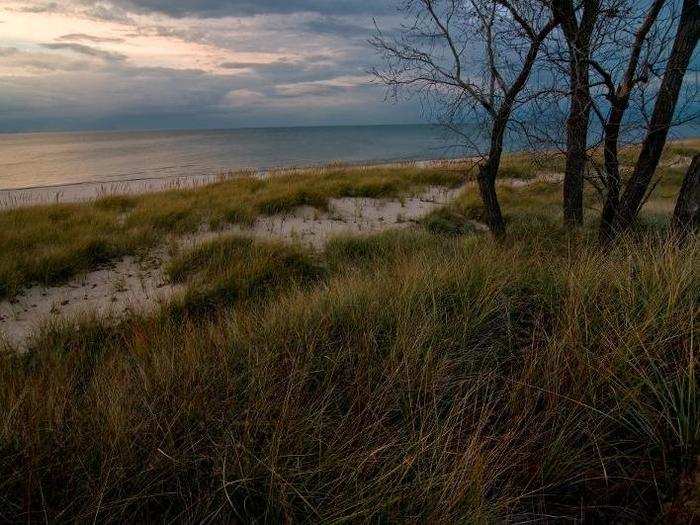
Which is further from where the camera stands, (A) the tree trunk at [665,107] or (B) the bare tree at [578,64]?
(B) the bare tree at [578,64]

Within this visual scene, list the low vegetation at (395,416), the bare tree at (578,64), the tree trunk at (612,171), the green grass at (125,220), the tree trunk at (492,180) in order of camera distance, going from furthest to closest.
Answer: the tree trunk at (492,180) < the green grass at (125,220) < the tree trunk at (612,171) < the bare tree at (578,64) < the low vegetation at (395,416)

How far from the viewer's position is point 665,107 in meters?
5.04

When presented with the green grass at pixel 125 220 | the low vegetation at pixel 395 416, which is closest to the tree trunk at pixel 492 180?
the low vegetation at pixel 395 416

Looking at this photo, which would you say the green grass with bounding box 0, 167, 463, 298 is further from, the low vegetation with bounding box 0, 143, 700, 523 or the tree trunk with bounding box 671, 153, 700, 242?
the tree trunk with bounding box 671, 153, 700, 242

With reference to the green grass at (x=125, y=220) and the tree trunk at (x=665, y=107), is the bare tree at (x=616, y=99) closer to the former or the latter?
the tree trunk at (x=665, y=107)

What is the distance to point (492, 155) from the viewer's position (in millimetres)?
6496

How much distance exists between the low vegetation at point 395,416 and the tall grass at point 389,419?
0.01m

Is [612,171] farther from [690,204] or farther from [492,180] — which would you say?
[492,180]

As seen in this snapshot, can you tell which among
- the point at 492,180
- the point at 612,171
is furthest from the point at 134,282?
the point at 612,171

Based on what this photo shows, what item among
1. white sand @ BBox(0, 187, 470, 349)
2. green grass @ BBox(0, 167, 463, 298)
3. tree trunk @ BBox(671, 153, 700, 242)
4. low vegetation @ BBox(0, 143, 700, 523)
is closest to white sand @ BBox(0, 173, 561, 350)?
white sand @ BBox(0, 187, 470, 349)

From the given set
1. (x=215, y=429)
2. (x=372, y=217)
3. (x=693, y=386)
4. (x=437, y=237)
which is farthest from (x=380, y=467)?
(x=372, y=217)

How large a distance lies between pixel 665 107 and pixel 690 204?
4.07ft

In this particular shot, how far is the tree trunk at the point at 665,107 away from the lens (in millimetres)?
4801

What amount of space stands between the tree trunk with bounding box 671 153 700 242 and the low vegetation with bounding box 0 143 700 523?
1901mm
